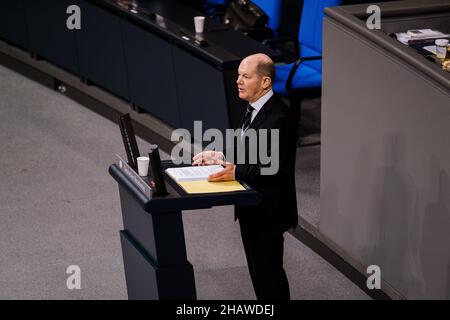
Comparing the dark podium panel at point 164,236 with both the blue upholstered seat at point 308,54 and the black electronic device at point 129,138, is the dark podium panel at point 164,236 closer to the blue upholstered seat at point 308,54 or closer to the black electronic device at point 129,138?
the black electronic device at point 129,138

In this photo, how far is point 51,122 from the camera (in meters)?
8.27

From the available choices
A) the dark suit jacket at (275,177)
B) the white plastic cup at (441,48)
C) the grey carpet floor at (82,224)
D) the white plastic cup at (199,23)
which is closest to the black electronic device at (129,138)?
the dark suit jacket at (275,177)

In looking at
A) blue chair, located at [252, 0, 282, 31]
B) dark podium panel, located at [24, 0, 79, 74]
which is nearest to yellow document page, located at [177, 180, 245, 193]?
blue chair, located at [252, 0, 282, 31]

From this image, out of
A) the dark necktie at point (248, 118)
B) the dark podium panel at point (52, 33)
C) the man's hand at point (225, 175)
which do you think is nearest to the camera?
the man's hand at point (225, 175)

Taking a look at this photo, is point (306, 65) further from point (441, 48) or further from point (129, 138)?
point (129, 138)

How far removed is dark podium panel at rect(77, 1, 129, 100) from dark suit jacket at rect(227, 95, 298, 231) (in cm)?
350

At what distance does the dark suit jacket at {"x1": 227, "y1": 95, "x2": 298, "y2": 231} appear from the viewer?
14.7ft

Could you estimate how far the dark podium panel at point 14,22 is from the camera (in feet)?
30.1

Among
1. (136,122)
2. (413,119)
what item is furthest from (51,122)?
(413,119)

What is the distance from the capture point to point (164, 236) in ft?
14.1

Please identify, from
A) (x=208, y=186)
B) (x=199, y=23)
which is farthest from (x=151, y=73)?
(x=208, y=186)

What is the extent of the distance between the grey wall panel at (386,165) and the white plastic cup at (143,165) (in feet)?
4.52

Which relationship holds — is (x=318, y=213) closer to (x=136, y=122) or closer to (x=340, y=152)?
(x=340, y=152)

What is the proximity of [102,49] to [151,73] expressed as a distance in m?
0.75
